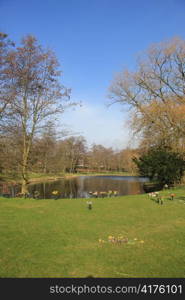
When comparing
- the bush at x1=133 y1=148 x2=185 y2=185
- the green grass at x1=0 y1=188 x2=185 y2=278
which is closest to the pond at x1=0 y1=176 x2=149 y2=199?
the bush at x1=133 y1=148 x2=185 y2=185

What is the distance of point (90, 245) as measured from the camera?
4.67m

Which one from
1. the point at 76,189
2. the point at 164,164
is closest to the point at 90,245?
the point at 164,164

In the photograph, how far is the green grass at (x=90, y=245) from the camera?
11.5 feet

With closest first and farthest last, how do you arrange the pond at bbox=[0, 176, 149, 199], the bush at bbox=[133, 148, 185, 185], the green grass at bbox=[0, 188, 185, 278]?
the green grass at bbox=[0, 188, 185, 278] → the bush at bbox=[133, 148, 185, 185] → the pond at bbox=[0, 176, 149, 199]

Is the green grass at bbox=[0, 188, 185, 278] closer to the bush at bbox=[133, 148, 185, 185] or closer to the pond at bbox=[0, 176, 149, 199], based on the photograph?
the pond at bbox=[0, 176, 149, 199]

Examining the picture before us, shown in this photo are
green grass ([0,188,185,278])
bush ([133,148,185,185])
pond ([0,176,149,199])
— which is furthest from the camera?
pond ([0,176,149,199])

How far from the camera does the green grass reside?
138 inches

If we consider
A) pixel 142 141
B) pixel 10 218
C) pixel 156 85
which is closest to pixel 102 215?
pixel 10 218

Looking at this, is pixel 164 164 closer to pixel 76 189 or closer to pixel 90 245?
pixel 76 189

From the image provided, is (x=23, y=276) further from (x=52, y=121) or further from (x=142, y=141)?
(x=142, y=141)

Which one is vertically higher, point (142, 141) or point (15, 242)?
point (142, 141)

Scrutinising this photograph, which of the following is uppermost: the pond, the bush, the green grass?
the bush

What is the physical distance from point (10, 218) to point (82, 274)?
463 cm

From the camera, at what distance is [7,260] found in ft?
12.6
